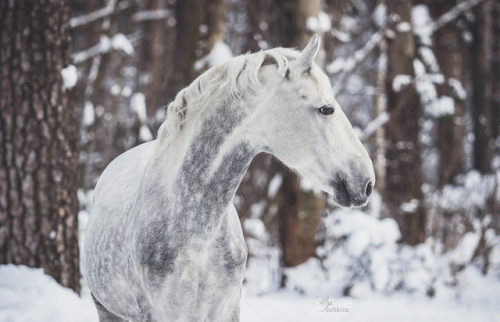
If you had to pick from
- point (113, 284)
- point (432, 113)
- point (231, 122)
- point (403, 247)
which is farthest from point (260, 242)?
point (231, 122)

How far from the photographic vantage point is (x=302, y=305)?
5582 millimetres

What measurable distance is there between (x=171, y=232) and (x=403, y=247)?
5.02m

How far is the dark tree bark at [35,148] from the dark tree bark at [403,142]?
445 cm

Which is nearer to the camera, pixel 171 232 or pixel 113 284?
pixel 171 232

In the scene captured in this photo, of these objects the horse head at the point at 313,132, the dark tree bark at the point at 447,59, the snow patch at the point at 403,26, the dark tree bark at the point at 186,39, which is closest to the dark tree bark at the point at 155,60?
the dark tree bark at the point at 186,39

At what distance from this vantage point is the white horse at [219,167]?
2.30 metres

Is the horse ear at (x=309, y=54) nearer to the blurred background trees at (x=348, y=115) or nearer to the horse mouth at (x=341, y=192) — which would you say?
the horse mouth at (x=341, y=192)

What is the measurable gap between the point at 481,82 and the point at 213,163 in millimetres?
10678

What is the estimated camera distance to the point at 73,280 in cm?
457

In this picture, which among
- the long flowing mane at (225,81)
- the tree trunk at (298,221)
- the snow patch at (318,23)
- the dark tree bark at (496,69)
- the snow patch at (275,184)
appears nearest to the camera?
the long flowing mane at (225,81)

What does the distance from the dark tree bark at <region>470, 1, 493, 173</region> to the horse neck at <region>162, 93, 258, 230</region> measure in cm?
1016

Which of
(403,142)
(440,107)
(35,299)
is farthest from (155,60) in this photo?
(35,299)

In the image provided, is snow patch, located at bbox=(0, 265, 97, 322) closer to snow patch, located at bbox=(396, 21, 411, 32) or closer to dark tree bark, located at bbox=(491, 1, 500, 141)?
snow patch, located at bbox=(396, 21, 411, 32)

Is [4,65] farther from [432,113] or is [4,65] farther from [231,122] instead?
[432,113]
